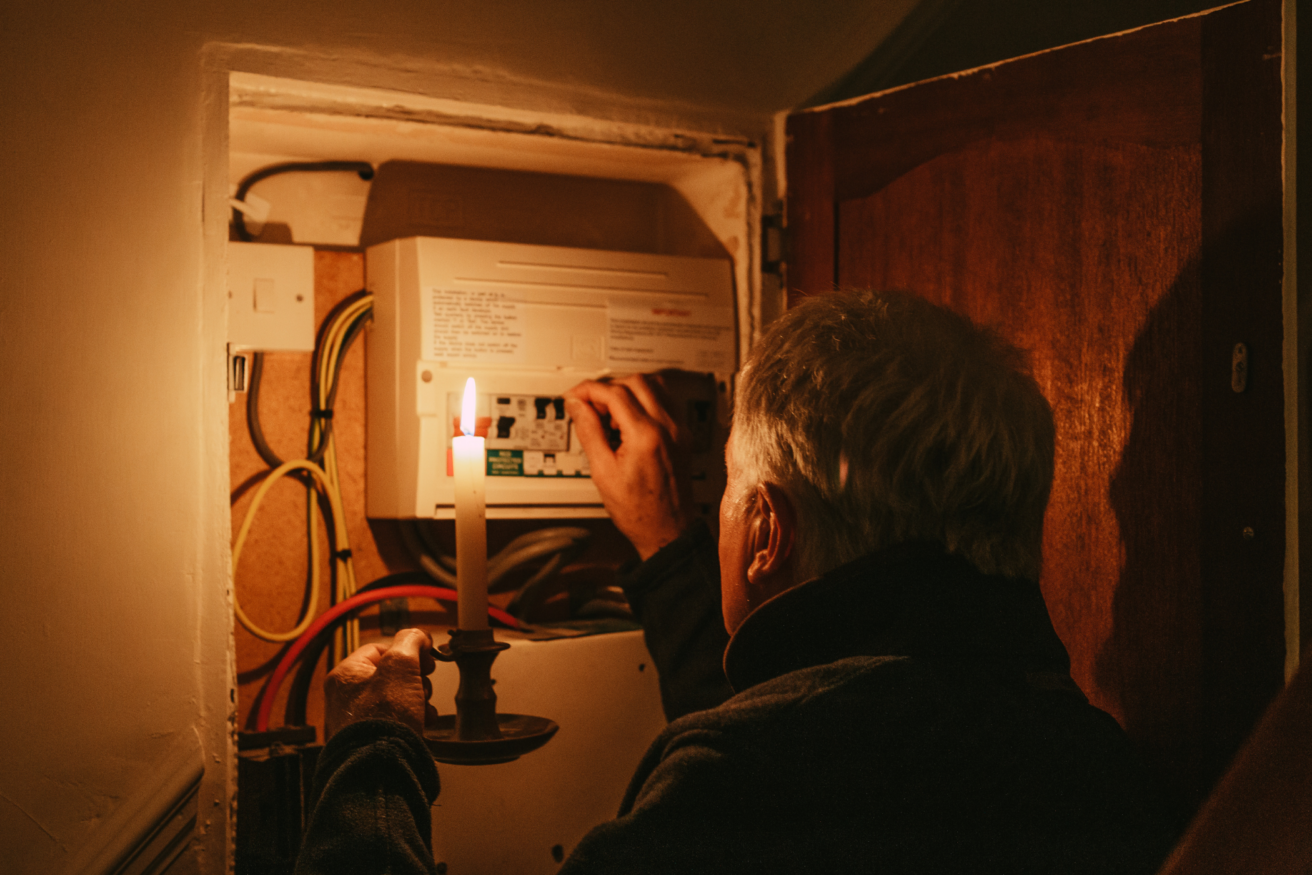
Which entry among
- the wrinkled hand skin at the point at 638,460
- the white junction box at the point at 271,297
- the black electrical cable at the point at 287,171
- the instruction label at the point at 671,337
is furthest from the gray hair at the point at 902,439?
the black electrical cable at the point at 287,171

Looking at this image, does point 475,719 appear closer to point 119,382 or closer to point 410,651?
point 410,651

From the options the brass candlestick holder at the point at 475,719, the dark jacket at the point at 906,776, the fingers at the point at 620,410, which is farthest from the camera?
the fingers at the point at 620,410

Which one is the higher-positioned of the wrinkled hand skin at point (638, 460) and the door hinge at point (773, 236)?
the door hinge at point (773, 236)

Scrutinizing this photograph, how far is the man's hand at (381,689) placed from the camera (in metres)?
1.00

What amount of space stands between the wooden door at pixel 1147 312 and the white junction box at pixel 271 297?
33.3 inches

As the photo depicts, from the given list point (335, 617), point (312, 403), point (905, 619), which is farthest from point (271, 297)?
point (905, 619)

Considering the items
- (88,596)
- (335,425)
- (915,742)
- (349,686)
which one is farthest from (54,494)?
(915,742)

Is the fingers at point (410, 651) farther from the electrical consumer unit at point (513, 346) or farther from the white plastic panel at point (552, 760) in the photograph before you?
the electrical consumer unit at point (513, 346)

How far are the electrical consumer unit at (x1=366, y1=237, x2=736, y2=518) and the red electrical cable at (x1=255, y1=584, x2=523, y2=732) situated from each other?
0.11m

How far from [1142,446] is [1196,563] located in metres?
0.14

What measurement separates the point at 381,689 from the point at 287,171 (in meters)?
0.90

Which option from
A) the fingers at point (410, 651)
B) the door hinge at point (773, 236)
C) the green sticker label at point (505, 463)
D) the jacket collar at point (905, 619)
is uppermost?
the door hinge at point (773, 236)

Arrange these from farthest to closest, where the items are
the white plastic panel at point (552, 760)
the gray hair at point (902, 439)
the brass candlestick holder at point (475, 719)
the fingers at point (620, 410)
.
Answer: the fingers at point (620, 410)
the white plastic panel at point (552, 760)
the brass candlestick holder at point (475, 719)
the gray hair at point (902, 439)

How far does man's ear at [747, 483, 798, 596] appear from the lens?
32.4 inches
